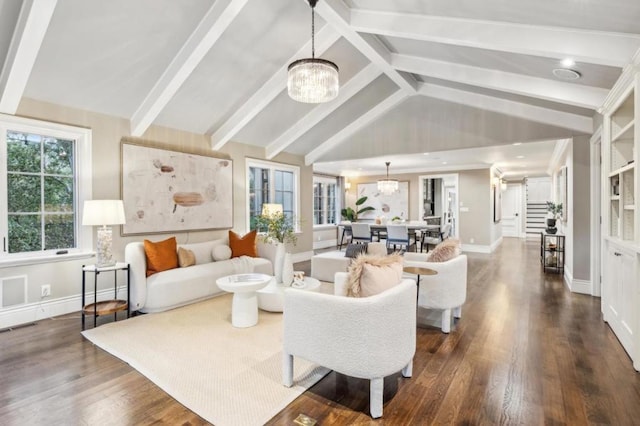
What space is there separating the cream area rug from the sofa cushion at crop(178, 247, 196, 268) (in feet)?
2.14

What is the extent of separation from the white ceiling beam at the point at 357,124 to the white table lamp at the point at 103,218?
14.7 feet

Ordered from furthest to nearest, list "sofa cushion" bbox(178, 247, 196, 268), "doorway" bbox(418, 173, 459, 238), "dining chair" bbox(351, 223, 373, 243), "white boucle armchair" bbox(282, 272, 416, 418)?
1. "doorway" bbox(418, 173, 459, 238)
2. "dining chair" bbox(351, 223, 373, 243)
3. "sofa cushion" bbox(178, 247, 196, 268)
4. "white boucle armchair" bbox(282, 272, 416, 418)

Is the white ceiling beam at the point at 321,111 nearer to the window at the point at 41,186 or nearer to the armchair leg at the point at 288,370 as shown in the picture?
the window at the point at 41,186

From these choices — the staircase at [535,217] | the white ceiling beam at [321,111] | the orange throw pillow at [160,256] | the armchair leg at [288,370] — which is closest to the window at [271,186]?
the white ceiling beam at [321,111]

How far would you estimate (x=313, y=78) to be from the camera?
2879mm

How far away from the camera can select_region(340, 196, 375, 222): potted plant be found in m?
10.6

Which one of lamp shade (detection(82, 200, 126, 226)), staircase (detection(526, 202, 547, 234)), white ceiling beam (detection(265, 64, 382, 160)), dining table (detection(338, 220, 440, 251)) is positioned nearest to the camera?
lamp shade (detection(82, 200, 126, 226))

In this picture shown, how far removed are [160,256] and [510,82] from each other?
4.77 meters

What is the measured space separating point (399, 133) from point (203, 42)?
4112 millimetres

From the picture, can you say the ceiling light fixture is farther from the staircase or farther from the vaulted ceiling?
the staircase

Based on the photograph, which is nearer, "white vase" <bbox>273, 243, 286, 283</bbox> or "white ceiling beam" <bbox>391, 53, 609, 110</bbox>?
"white ceiling beam" <bbox>391, 53, 609, 110</bbox>

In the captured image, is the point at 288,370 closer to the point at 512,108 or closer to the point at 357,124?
the point at 512,108

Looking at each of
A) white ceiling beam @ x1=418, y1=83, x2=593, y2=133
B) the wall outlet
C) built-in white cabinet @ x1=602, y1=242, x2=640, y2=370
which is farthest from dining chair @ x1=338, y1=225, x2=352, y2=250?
the wall outlet

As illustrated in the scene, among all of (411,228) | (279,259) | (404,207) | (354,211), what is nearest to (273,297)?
(279,259)
